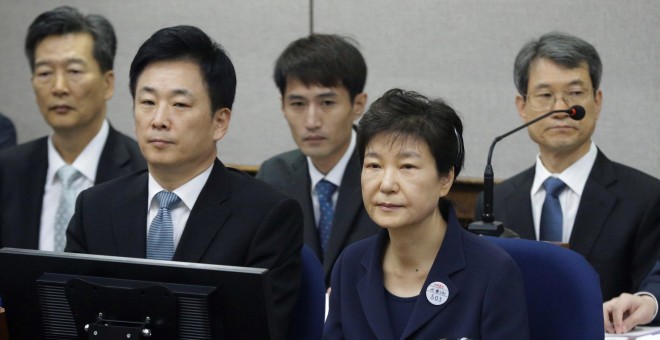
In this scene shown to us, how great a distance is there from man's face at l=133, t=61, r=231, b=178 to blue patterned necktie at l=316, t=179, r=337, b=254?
42.6 inches

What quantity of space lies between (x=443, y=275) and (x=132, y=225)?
2.71ft

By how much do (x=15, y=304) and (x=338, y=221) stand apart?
159 centimetres

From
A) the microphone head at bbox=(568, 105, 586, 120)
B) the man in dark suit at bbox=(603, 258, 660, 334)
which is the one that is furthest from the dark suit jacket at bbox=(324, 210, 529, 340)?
the microphone head at bbox=(568, 105, 586, 120)

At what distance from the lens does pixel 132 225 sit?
2.61 metres

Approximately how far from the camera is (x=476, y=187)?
4508mm

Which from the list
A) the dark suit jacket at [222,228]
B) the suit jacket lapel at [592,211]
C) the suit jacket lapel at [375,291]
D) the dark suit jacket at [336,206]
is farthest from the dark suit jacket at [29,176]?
the suit jacket lapel at [375,291]

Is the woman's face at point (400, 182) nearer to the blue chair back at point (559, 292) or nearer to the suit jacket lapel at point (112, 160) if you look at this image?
the blue chair back at point (559, 292)

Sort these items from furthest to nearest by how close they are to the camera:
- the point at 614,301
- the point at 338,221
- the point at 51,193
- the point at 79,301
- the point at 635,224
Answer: the point at 51,193, the point at 338,221, the point at 635,224, the point at 614,301, the point at 79,301

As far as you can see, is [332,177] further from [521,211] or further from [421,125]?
[421,125]

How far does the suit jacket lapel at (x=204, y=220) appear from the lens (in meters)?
2.53

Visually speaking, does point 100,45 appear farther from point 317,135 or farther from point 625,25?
point 625,25

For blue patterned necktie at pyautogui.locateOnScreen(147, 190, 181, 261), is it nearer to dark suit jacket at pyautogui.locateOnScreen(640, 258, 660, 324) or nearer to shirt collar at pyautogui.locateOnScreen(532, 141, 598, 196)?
dark suit jacket at pyautogui.locateOnScreen(640, 258, 660, 324)

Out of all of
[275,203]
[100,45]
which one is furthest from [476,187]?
[275,203]

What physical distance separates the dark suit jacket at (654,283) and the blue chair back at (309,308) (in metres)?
0.99
